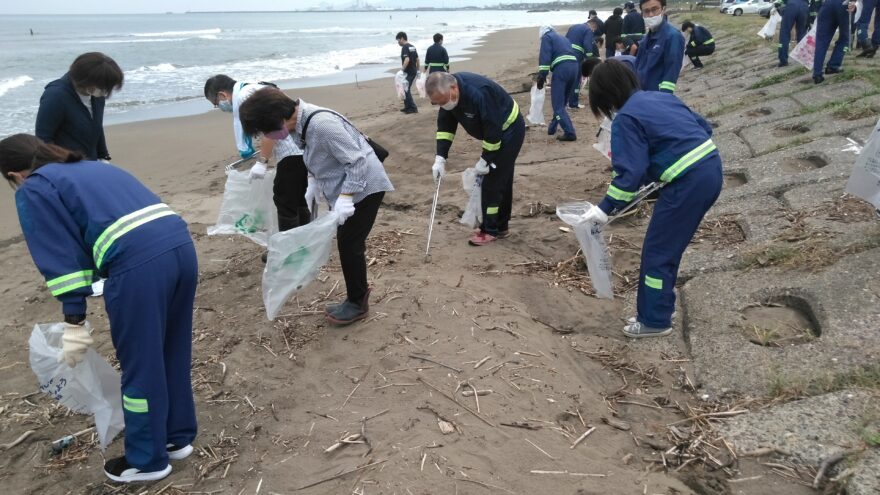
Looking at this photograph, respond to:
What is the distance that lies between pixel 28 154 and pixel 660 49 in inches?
221

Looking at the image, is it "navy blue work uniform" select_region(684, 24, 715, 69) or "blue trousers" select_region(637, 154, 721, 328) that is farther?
"navy blue work uniform" select_region(684, 24, 715, 69)

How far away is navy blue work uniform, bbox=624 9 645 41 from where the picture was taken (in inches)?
420

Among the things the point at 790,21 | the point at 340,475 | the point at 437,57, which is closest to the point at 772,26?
the point at 790,21

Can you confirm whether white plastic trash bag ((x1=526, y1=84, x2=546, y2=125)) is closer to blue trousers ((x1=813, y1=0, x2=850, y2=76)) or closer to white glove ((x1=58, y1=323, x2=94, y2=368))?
blue trousers ((x1=813, y1=0, x2=850, y2=76))

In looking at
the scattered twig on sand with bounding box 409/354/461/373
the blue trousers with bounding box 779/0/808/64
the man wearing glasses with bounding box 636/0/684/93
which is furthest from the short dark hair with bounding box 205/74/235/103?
the blue trousers with bounding box 779/0/808/64

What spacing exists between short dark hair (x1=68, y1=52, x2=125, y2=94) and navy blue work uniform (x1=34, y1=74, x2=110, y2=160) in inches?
6.9

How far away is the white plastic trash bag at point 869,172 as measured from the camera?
3721mm

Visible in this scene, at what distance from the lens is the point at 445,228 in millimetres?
5637

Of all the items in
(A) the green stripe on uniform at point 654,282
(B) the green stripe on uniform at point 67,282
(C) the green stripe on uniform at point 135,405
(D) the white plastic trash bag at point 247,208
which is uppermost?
(B) the green stripe on uniform at point 67,282

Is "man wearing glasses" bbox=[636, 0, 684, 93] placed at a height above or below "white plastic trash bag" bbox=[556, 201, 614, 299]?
above

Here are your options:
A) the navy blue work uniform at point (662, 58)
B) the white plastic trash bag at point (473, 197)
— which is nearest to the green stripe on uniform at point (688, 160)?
the white plastic trash bag at point (473, 197)

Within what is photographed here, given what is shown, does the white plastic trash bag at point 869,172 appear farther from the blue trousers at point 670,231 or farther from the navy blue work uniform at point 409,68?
the navy blue work uniform at point 409,68

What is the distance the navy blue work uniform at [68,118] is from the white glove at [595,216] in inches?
135

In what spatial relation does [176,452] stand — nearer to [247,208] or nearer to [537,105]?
[247,208]
